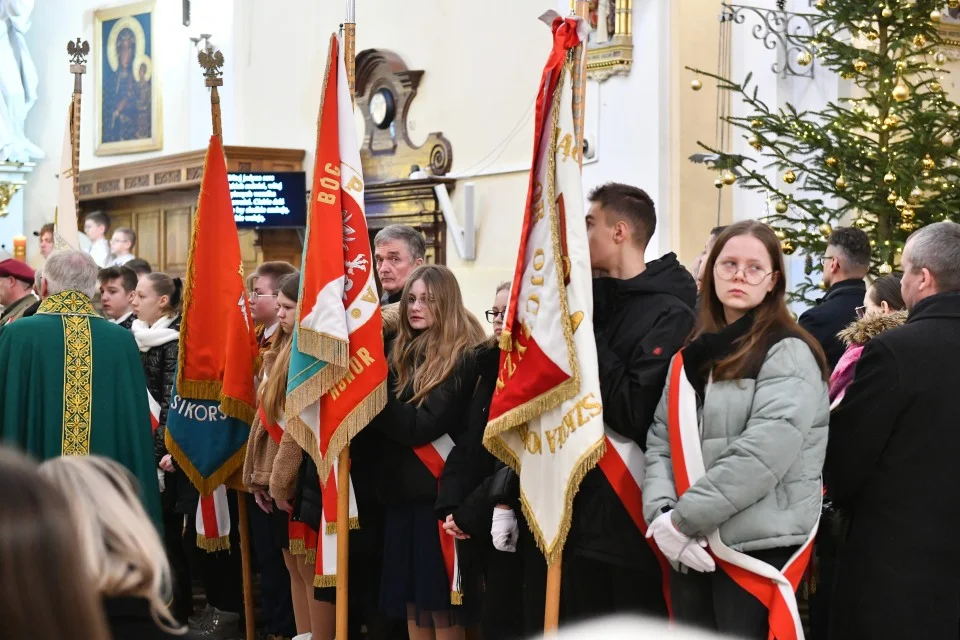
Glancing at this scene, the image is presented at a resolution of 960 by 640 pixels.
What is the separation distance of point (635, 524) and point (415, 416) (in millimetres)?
1157

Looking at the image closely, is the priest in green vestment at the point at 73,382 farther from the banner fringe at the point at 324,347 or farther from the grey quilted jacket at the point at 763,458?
the grey quilted jacket at the point at 763,458

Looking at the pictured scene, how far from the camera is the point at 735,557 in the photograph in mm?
3484

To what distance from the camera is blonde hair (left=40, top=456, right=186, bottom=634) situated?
1744 millimetres

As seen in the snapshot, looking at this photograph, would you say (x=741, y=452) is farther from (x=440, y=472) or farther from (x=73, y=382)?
(x=73, y=382)

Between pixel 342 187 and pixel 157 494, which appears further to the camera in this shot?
pixel 157 494

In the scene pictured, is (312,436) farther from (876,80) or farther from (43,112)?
(43,112)

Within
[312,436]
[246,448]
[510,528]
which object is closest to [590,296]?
[510,528]

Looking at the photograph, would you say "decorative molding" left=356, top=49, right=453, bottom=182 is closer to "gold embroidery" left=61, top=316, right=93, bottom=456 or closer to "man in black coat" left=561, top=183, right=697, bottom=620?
"gold embroidery" left=61, top=316, right=93, bottom=456

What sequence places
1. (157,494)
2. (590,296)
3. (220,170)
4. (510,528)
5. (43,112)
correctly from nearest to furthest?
(590,296)
(510,528)
(157,494)
(220,170)
(43,112)

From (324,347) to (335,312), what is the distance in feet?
0.45

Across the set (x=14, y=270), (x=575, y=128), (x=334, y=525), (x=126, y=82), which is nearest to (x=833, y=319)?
(x=575, y=128)

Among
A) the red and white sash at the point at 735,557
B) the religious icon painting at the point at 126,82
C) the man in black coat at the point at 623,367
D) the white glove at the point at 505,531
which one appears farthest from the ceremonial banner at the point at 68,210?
the religious icon painting at the point at 126,82

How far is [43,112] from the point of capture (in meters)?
18.2

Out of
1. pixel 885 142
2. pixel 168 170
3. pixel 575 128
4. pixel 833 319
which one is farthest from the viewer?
pixel 168 170
